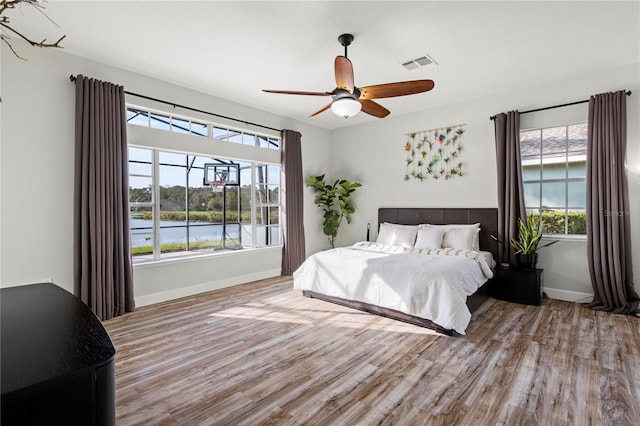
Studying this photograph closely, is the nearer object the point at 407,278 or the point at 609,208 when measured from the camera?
the point at 407,278

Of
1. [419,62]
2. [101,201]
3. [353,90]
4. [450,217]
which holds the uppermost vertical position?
[419,62]

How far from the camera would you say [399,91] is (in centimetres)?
311

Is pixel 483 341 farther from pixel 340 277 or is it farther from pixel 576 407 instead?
pixel 340 277

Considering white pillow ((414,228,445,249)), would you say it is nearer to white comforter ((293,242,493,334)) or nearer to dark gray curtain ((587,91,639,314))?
white comforter ((293,242,493,334))

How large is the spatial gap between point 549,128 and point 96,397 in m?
5.25

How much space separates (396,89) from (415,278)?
1874 millimetres

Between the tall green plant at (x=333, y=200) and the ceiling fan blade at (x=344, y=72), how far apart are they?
10.3 ft

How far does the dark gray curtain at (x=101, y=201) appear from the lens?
338cm

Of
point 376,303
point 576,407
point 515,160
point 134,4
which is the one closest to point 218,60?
point 134,4

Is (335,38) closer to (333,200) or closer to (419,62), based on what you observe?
(419,62)

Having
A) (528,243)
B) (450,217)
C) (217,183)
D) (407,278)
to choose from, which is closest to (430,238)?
(450,217)

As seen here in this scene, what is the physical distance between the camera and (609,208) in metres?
3.70

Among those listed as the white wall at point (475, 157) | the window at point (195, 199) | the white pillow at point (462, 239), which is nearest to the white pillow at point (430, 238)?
the white pillow at point (462, 239)

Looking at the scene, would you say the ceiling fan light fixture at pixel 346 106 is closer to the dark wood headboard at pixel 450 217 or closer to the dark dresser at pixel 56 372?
the dark dresser at pixel 56 372
